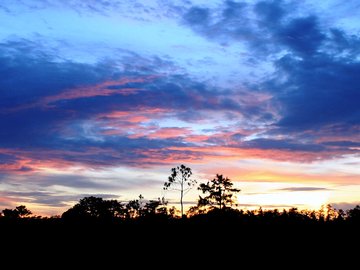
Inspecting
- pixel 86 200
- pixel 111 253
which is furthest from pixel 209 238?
pixel 86 200

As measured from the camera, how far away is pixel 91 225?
25.4m

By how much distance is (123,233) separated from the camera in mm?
23906

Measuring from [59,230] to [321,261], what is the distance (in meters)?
15.1

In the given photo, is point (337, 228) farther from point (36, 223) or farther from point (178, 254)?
point (36, 223)

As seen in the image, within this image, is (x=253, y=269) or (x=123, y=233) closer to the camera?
(x=253, y=269)

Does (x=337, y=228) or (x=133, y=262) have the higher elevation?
(x=337, y=228)

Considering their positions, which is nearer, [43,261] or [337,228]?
[43,261]

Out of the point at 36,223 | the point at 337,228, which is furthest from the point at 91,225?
the point at 337,228

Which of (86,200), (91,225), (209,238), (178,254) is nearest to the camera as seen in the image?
(178,254)

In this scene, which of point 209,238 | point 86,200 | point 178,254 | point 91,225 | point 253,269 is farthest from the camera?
point 86,200

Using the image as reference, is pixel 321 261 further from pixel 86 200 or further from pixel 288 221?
pixel 86 200

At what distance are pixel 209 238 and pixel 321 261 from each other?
6.22 metres

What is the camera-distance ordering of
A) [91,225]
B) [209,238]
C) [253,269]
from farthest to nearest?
[91,225], [209,238], [253,269]

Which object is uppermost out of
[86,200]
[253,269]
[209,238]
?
[86,200]
